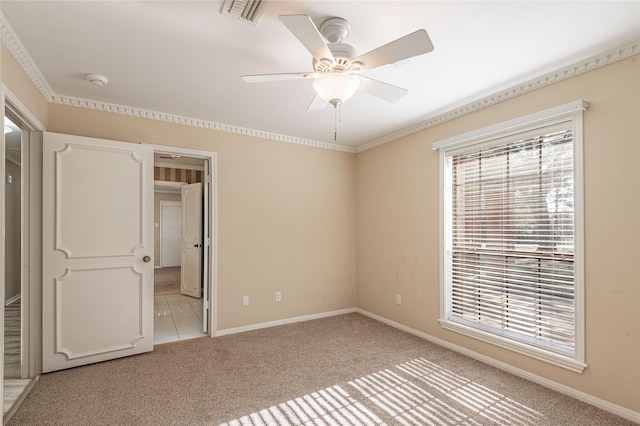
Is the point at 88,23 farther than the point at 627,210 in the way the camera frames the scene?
No

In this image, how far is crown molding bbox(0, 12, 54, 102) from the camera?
1915mm

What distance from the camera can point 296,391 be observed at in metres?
2.49

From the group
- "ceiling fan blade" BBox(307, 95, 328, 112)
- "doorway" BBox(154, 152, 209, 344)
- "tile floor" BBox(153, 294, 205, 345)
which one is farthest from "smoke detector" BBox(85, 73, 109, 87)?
"tile floor" BBox(153, 294, 205, 345)

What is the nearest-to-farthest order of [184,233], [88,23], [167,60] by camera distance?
[88,23]
[167,60]
[184,233]

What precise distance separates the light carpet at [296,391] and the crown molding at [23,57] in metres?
2.43

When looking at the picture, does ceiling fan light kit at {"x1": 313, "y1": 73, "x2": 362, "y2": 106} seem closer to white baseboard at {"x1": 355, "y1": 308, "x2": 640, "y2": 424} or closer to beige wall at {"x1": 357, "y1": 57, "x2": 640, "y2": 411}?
beige wall at {"x1": 357, "y1": 57, "x2": 640, "y2": 411}

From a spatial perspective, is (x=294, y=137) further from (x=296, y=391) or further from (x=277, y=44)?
(x=296, y=391)

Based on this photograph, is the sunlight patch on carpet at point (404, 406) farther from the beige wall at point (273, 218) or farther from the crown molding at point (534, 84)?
the crown molding at point (534, 84)

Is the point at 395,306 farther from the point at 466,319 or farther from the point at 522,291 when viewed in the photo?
the point at 522,291

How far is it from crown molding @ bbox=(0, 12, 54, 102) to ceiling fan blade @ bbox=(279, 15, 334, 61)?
173 centimetres

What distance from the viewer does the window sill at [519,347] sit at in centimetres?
236

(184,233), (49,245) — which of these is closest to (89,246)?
(49,245)

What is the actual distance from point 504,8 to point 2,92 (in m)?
2.96

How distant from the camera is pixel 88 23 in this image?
6.23ft
